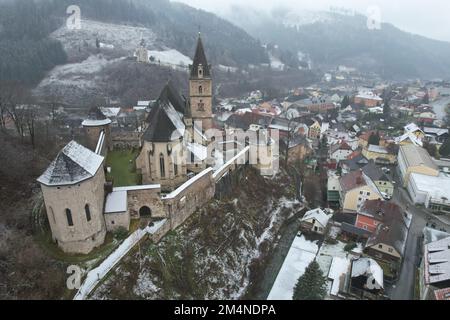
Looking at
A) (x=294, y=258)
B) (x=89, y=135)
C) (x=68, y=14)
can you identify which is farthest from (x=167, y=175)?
(x=68, y=14)

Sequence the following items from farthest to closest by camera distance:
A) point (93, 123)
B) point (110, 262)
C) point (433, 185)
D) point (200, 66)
Answer: point (433, 185) < point (200, 66) < point (93, 123) < point (110, 262)

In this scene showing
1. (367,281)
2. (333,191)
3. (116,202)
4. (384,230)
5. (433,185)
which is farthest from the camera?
(333,191)

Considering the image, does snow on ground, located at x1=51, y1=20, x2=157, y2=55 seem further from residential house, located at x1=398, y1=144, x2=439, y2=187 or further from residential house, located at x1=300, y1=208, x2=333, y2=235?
residential house, located at x1=300, y1=208, x2=333, y2=235

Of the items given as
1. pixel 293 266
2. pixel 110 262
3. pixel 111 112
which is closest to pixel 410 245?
pixel 293 266

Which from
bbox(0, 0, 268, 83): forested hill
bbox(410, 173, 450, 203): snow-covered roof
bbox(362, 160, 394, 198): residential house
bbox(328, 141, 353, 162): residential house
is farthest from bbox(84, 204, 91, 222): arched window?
bbox(0, 0, 268, 83): forested hill

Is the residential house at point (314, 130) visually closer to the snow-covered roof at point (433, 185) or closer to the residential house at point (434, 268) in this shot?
the snow-covered roof at point (433, 185)

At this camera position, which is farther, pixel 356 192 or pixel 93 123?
pixel 356 192

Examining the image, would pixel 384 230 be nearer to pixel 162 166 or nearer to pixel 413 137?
pixel 162 166

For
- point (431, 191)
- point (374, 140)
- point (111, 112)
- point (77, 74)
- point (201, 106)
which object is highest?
point (77, 74)
